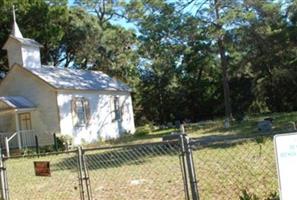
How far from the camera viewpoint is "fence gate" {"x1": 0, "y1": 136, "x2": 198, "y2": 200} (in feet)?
26.3

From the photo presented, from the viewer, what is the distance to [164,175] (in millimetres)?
11742

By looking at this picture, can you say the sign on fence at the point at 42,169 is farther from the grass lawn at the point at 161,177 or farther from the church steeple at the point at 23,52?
the church steeple at the point at 23,52

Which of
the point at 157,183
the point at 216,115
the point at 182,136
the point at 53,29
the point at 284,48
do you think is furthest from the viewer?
the point at 216,115

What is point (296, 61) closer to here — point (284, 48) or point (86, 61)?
point (284, 48)

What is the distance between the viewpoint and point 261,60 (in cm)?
4181

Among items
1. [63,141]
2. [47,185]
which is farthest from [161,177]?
[63,141]

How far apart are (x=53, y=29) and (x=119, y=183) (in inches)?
1391

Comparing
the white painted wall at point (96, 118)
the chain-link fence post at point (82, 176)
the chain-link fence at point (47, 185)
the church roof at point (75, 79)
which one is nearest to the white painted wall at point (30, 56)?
the church roof at point (75, 79)

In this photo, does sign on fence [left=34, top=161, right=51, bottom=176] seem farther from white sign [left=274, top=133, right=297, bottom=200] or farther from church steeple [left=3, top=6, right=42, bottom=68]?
church steeple [left=3, top=6, right=42, bottom=68]

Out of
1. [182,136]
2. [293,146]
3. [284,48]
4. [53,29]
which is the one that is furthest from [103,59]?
[293,146]

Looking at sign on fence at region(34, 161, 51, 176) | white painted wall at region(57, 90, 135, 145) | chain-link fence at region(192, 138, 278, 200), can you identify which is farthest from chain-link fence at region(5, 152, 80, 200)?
white painted wall at region(57, 90, 135, 145)

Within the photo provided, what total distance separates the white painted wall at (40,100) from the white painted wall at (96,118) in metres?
0.49

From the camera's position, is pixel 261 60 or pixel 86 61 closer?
pixel 261 60

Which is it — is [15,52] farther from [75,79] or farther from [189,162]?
[189,162]
